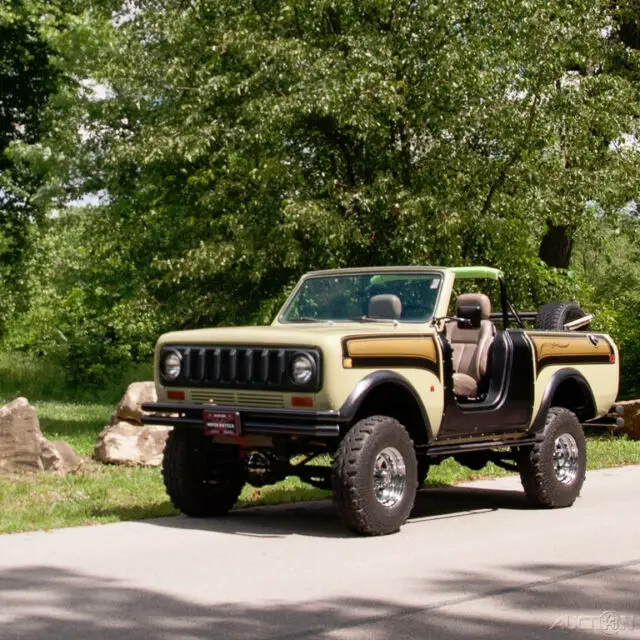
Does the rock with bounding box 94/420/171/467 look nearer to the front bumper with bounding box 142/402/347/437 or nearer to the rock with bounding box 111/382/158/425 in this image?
the rock with bounding box 111/382/158/425

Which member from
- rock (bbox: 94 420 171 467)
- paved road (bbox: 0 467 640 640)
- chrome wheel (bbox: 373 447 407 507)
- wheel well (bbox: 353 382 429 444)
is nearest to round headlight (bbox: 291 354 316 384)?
wheel well (bbox: 353 382 429 444)

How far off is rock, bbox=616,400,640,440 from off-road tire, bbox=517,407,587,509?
819 centimetres

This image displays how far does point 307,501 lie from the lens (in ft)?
38.9

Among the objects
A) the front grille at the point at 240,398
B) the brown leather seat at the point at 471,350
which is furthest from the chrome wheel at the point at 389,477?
the brown leather seat at the point at 471,350

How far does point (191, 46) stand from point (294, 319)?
11377 millimetres

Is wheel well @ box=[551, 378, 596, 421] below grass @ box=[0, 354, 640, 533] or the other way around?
the other way around

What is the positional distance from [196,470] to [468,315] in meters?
2.59

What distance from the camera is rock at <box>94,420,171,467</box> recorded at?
14.4m

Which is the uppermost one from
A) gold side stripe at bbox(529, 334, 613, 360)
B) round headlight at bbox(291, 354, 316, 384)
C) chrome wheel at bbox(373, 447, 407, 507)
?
gold side stripe at bbox(529, 334, 613, 360)

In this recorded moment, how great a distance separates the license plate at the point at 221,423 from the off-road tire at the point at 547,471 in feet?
10.1

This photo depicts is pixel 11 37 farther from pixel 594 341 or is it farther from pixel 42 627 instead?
pixel 42 627

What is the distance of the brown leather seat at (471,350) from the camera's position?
11.0 metres

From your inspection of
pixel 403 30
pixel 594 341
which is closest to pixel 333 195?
pixel 403 30

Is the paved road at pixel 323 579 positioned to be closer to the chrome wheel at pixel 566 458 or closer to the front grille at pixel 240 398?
the chrome wheel at pixel 566 458
